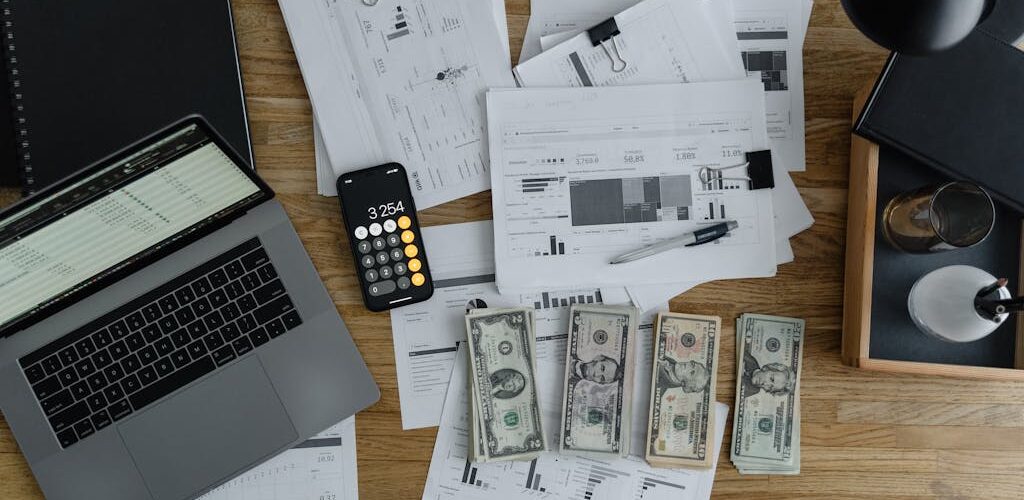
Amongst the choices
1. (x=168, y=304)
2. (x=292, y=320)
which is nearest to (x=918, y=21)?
(x=292, y=320)

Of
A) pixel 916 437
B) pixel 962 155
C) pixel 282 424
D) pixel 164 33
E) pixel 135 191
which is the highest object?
pixel 164 33

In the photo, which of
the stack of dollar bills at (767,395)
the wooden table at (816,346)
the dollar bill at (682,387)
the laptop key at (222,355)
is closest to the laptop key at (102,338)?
the laptop key at (222,355)

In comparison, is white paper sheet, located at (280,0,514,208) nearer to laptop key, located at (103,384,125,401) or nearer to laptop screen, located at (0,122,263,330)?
laptop screen, located at (0,122,263,330)

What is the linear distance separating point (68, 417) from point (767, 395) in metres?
0.79

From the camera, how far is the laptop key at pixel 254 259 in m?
0.82

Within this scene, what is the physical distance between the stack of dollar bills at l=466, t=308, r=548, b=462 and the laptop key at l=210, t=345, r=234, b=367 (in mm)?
271

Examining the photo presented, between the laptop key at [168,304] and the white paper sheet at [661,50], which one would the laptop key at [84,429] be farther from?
the white paper sheet at [661,50]

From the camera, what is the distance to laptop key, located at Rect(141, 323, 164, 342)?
0.80 metres

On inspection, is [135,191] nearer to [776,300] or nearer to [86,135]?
[86,135]

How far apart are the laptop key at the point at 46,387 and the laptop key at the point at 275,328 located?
23 cm

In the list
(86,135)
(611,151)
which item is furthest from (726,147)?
(86,135)

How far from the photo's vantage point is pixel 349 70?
2.82 feet

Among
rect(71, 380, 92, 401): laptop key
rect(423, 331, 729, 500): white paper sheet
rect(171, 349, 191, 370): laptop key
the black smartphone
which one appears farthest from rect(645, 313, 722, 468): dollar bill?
rect(71, 380, 92, 401): laptop key

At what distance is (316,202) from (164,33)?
25 cm
